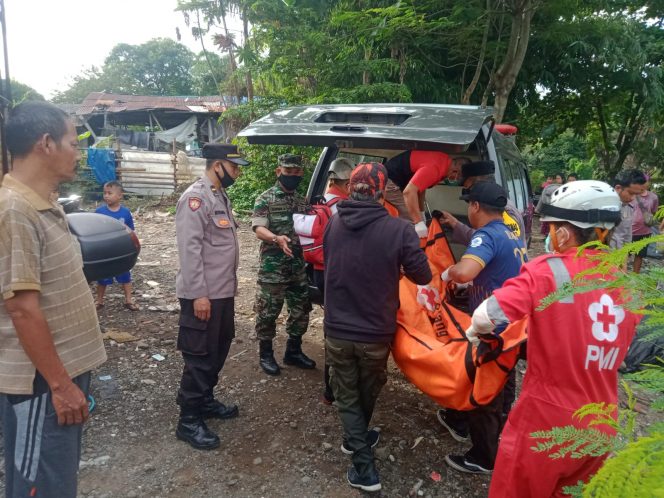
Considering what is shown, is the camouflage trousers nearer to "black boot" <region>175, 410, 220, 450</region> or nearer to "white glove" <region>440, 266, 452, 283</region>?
"black boot" <region>175, 410, 220, 450</region>

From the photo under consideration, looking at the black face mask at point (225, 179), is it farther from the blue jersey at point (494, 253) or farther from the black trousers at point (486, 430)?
the black trousers at point (486, 430)

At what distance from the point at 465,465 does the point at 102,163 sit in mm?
15010

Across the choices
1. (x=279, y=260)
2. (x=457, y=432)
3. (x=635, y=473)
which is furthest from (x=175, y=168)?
(x=635, y=473)

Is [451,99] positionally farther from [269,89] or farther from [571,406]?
[571,406]

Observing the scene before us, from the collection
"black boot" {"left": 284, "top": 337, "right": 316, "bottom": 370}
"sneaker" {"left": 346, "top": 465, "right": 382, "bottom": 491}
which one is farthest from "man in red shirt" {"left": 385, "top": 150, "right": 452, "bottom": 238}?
"black boot" {"left": 284, "top": 337, "right": 316, "bottom": 370}

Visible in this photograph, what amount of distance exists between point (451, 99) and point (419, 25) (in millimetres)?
2349

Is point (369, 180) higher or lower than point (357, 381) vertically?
higher

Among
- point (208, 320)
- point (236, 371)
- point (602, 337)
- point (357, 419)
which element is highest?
point (602, 337)

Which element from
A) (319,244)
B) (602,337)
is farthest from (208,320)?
(602,337)

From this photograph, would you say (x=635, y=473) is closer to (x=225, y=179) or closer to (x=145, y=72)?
(x=225, y=179)

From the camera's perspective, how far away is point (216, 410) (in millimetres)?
3264

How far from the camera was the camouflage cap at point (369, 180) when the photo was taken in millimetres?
2453

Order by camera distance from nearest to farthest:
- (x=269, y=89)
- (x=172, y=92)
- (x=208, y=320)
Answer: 1. (x=208, y=320)
2. (x=269, y=89)
3. (x=172, y=92)

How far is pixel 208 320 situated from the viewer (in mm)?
2900
